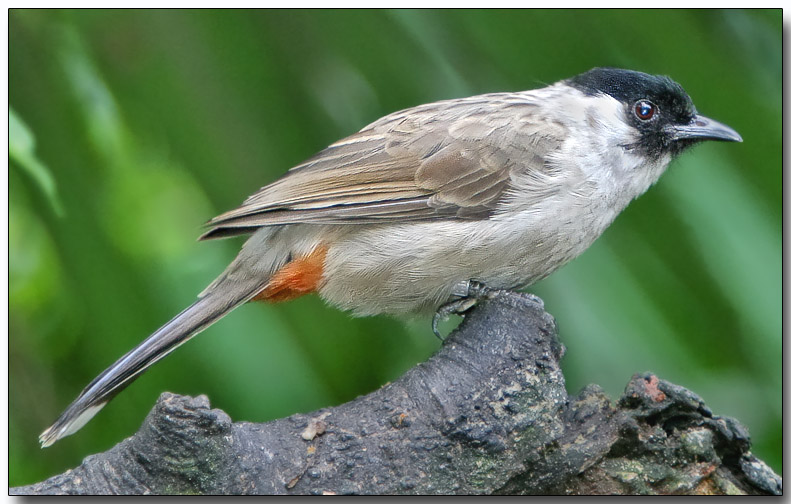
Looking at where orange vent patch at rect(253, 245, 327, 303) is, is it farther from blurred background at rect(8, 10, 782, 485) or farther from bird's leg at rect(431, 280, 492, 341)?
bird's leg at rect(431, 280, 492, 341)

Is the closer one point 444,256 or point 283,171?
point 444,256

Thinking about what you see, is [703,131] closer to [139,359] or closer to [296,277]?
[296,277]

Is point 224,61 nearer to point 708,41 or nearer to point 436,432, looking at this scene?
point 436,432

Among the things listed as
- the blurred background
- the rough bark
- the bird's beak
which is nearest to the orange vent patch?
the blurred background

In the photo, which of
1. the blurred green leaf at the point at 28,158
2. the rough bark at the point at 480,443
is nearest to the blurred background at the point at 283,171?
the blurred green leaf at the point at 28,158

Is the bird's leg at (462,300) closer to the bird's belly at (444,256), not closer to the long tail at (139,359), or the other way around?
the bird's belly at (444,256)

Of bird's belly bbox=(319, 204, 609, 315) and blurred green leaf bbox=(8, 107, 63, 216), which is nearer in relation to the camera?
blurred green leaf bbox=(8, 107, 63, 216)

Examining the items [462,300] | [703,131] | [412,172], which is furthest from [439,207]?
[703,131]
